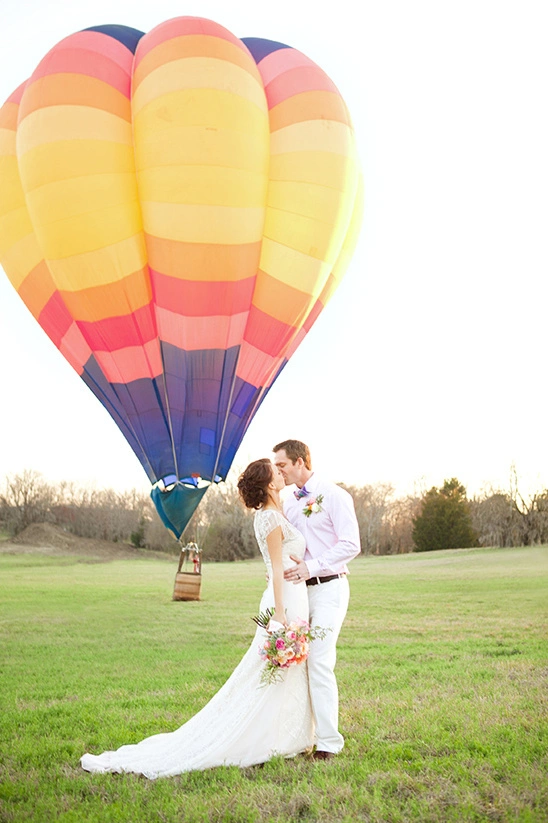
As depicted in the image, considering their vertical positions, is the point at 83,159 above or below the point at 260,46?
below

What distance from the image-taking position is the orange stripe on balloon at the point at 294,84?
843 centimetres

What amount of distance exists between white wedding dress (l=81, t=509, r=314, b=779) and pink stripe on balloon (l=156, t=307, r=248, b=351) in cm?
444

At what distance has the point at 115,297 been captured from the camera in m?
8.05

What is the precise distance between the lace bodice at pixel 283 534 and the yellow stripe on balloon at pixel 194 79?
5725 millimetres

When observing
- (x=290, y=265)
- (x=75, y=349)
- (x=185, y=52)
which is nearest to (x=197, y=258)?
(x=290, y=265)

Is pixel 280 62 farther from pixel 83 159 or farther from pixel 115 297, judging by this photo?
pixel 115 297

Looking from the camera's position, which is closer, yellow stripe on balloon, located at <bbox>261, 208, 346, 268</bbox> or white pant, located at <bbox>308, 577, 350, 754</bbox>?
white pant, located at <bbox>308, 577, 350, 754</bbox>

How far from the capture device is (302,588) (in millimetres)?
4012

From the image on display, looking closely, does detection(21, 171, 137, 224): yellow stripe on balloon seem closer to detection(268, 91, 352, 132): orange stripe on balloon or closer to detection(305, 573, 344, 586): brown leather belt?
detection(268, 91, 352, 132): orange stripe on balloon

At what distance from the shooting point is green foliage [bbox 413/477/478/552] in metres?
31.5

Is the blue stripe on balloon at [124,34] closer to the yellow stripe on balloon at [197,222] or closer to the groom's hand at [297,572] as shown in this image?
the yellow stripe on balloon at [197,222]

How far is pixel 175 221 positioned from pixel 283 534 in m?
4.84

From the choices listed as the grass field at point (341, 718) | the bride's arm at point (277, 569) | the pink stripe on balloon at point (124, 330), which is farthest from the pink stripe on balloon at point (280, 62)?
the grass field at point (341, 718)

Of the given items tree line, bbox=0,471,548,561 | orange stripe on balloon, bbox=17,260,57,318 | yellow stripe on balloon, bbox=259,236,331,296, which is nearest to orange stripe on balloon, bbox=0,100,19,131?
orange stripe on balloon, bbox=17,260,57,318
